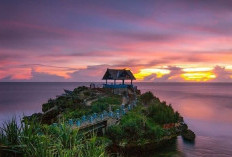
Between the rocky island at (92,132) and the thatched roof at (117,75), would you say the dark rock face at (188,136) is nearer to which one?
the rocky island at (92,132)

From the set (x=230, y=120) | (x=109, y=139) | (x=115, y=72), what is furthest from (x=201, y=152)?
(x=115, y=72)

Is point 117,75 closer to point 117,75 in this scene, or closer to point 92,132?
point 117,75

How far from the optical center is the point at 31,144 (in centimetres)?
1335

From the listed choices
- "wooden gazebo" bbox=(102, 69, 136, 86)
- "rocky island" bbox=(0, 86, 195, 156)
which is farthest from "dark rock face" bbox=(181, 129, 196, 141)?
"wooden gazebo" bbox=(102, 69, 136, 86)

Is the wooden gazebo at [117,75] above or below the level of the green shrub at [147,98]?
above

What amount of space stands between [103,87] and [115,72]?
512 cm

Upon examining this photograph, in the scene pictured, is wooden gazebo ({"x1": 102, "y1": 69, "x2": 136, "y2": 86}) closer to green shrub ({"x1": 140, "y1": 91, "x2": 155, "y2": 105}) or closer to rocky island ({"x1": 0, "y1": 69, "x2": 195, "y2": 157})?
rocky island ({"x1": 0, "y1": 69, "x2": 195, "y2": 157})

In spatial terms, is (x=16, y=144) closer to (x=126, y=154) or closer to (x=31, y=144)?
(x=31, y=144)

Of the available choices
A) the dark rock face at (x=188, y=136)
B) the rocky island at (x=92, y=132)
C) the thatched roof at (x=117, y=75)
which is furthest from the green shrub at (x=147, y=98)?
the dark rock face at (x=188, y=136)

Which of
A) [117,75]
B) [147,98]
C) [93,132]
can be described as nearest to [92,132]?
[93,132]

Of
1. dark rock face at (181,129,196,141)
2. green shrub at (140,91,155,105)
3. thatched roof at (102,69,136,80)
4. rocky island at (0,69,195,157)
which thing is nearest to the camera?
rocky island at (0,69,195,157)

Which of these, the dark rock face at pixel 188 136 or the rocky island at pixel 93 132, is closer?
the rocky island at pixel 93 132

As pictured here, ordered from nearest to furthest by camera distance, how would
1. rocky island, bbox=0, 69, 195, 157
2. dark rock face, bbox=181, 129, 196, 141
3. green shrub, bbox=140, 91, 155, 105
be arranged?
rocky island, bbox=0, 69, 195, 157 → dark rock face, bbox=181, 129, 196, 141 → green shrub, bbox=140, 91, 155, 105

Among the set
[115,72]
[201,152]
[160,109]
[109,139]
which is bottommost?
[201,152]
